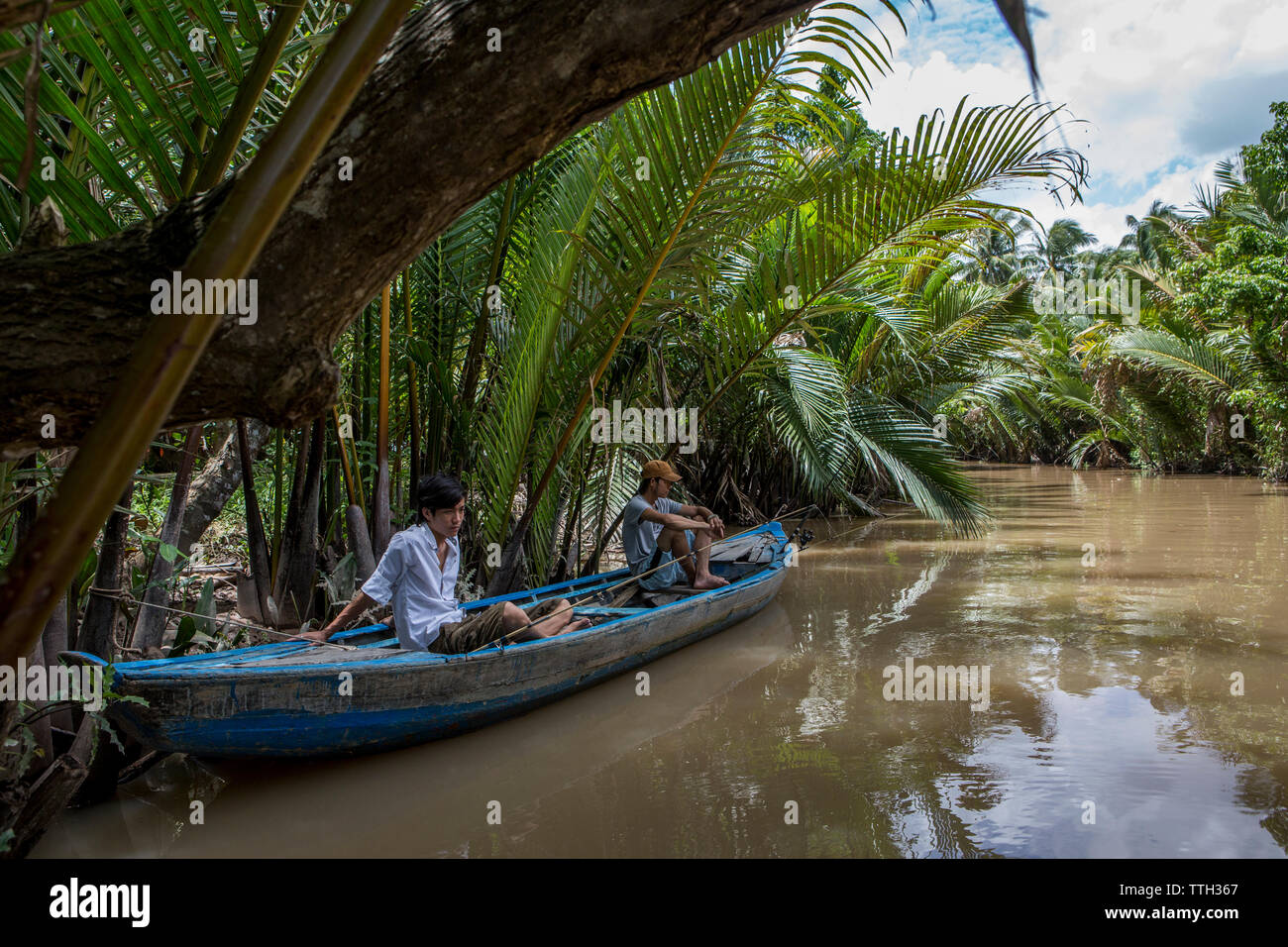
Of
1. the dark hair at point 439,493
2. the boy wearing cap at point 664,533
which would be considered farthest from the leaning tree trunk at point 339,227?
the boy wearing cap at point 664,533

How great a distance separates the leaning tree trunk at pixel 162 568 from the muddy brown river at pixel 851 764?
636mm

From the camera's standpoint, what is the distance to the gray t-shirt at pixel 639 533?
6.48 meters

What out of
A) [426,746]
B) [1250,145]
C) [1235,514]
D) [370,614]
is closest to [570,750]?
[426,746]

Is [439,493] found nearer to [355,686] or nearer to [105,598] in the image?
[355,686]

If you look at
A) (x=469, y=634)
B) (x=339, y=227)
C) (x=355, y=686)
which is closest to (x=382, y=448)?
(x=469, y=634)

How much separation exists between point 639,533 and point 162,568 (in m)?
3.45

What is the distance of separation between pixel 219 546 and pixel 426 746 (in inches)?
203

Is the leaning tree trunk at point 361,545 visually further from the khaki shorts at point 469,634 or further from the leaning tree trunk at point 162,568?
the leaning tree trunk at point 162,568

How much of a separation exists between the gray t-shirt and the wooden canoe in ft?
3.51

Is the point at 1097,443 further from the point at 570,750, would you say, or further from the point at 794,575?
the point at 570,750

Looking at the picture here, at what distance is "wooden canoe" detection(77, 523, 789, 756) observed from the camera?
332 centimetres

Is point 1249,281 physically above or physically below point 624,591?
above

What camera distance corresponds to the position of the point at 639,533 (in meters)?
6.56

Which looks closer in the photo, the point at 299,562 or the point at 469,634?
the point at 469,634
